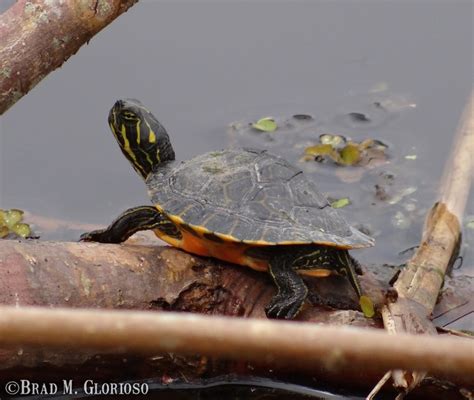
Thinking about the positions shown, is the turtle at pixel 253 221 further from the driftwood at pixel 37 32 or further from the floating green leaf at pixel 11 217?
the floating green leaf at pixel 11 217

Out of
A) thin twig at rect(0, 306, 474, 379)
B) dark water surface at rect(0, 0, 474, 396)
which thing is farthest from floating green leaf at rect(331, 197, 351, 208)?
thin twig at rect(0, 306, 474, 379)

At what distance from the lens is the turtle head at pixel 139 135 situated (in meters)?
3.55

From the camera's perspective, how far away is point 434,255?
373cm

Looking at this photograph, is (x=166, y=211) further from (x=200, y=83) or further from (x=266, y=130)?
(x=200, y=83)

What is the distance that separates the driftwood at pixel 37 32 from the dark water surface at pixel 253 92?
3.83 feet

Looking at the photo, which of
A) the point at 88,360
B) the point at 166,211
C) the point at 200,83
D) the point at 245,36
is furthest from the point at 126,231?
the point at 245,36

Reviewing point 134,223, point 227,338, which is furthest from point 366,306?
point 227,338

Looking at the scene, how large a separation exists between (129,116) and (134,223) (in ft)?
1.55

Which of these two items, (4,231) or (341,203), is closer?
(4,231)

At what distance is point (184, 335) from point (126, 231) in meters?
2.08

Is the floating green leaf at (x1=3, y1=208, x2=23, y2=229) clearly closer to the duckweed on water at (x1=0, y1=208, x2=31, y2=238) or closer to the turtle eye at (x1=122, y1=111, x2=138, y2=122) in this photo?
the duckweed on water at (x1=0, y1=208, x2=31, y2=238)

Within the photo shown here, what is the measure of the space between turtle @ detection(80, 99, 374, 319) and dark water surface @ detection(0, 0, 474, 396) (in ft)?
3.53

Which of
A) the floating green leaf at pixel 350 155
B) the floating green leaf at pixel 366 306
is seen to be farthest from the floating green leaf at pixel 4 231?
the floating green leaf at pixel 350 155

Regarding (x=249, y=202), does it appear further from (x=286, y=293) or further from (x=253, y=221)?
(x=286, y=293)
